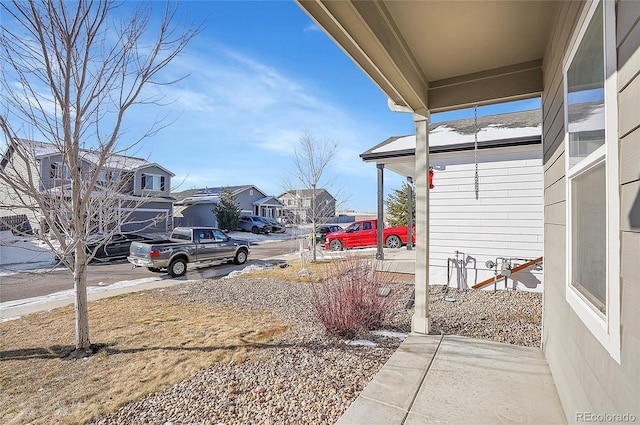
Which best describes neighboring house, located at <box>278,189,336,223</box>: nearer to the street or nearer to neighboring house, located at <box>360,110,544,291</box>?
the street

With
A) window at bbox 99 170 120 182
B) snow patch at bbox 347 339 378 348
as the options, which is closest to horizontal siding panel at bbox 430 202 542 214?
snow patch at bbox 347 339 378 348

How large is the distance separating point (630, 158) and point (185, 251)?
10.2m

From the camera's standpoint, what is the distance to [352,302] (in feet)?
13.0

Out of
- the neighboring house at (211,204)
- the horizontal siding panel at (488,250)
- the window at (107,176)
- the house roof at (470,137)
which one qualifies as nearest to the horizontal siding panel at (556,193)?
the house roof at (470,137)

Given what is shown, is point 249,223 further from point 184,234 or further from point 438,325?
point 438,325

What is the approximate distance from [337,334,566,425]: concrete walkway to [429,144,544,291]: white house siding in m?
3.58

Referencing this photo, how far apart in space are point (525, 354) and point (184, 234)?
9.74 meters

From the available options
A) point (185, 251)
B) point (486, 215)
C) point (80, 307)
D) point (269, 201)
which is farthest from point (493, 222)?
point (269, 201)

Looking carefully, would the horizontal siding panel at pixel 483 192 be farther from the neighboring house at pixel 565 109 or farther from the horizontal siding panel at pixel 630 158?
the horizontal siding panel at pixel 630 158

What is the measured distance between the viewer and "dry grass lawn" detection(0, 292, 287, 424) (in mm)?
2713

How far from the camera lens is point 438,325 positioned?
419 centimetres

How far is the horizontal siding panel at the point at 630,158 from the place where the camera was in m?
1.05

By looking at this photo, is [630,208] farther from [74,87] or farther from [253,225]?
[253,225]

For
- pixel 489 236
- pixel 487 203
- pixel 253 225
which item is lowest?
pixel 253 225
